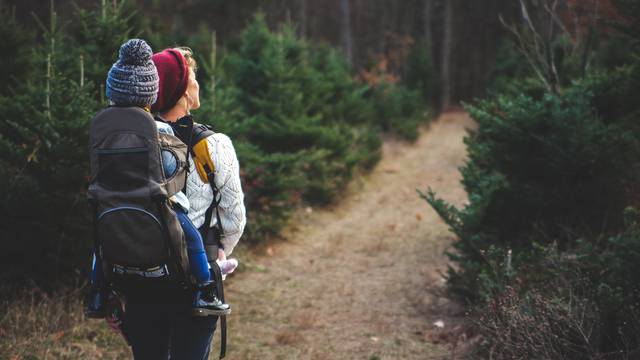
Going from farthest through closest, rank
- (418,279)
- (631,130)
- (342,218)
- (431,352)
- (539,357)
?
(342,218) → (418,279) → (631,130) → (431,352) → (539,357)

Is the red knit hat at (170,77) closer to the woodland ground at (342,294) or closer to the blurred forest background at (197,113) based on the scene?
the woodland ground at (342,294)

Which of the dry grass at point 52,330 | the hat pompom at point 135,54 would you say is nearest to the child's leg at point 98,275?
the hat pompom at point 135,54

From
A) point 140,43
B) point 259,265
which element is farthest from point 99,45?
point 140,43

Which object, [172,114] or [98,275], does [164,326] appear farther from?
[172,114]

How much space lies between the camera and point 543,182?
228 inches

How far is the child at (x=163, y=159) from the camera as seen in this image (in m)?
2.60

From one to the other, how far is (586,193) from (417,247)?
3646mm

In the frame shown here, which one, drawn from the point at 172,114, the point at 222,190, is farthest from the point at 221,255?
the point at 172,114

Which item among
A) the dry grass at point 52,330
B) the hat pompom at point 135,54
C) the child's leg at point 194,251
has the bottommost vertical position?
the dry grass at point 52,330

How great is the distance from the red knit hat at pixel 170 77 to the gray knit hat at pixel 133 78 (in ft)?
0.62

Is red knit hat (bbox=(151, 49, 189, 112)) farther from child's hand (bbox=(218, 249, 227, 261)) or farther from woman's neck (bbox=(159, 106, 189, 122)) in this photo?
child's hand (bbox=(218, 249, 227, 261))

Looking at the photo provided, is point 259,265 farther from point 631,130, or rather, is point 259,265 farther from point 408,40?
point 408,40

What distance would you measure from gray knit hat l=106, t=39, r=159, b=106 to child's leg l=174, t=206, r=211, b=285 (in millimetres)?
580

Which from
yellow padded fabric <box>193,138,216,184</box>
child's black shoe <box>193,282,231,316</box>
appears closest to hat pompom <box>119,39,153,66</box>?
yellow padded fabric <box>193,138,216,184</box>
